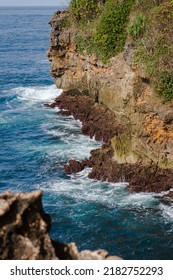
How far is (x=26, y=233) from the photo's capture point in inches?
448

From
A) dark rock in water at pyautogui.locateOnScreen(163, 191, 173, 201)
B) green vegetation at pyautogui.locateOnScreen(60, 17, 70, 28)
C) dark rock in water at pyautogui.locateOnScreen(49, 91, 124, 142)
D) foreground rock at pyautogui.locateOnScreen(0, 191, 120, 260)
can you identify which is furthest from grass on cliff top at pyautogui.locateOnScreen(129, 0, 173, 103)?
foreground rock at pyautogui.locateOnScreen(0, 191, 120, 260)

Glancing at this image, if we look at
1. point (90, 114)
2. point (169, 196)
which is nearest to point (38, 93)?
point (90, 114)

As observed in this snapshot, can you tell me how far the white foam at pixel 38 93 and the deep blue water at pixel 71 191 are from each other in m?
0.17

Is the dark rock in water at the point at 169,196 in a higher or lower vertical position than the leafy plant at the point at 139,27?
lower

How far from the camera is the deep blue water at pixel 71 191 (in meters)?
28.3

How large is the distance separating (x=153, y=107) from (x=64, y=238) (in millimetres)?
12242

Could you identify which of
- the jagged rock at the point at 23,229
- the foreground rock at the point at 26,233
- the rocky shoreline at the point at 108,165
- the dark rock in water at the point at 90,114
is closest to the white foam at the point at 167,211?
the rocky shoreline at the point at 108,165

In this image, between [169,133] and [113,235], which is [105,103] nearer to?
[169,133]

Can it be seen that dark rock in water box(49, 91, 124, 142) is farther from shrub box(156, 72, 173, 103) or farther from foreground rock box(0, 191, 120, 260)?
foreground rock box(0, 191, 120, 260)

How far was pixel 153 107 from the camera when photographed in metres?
34.8

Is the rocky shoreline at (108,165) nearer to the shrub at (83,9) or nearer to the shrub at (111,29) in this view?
the shrub at (111,29)

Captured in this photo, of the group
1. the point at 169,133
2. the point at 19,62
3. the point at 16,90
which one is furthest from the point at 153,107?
the point at 19,62

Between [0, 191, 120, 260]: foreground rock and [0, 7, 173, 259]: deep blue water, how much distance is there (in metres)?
16.0

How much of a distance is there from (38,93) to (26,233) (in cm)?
5684
